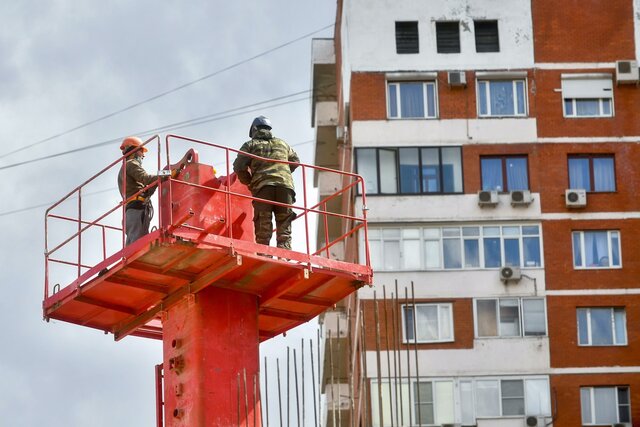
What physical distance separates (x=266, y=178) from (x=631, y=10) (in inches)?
1566

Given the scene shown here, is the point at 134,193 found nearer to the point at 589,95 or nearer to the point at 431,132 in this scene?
the point at 431,132

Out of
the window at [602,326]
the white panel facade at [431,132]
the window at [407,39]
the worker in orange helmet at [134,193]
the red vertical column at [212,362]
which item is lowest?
the red vertical column at [212,362]

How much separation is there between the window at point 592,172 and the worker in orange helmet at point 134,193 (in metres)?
37.7

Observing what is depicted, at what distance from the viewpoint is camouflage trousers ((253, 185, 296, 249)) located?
1081 inches

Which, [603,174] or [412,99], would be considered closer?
[412,99]

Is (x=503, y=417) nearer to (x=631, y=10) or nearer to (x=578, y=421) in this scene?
(x=578, y=421)

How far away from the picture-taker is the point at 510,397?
60.8 metres

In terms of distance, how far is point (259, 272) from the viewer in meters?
26.9

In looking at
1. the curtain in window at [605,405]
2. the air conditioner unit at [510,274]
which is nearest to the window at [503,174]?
the air conditioner unit at [510,274]

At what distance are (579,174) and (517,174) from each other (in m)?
2.28

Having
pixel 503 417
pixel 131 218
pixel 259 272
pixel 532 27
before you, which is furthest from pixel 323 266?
pixel 532 27

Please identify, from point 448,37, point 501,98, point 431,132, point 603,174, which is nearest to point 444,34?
point 448,37

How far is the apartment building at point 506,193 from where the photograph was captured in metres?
61.1

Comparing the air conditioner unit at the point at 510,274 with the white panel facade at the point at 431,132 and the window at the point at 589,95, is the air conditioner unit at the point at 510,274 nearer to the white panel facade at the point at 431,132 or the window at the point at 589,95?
the white panel facade at the point at 431,132
